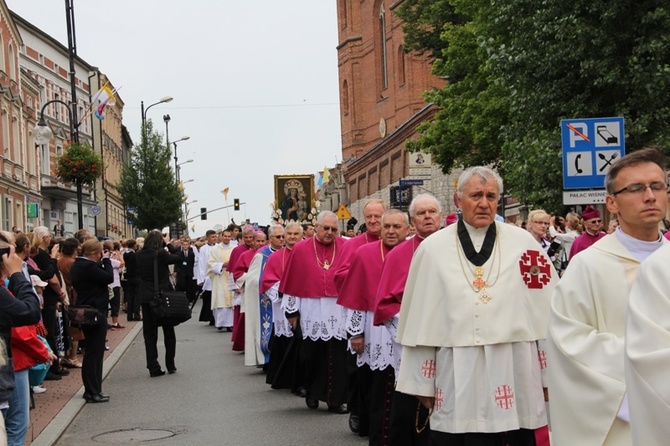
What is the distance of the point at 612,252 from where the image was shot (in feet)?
15.3

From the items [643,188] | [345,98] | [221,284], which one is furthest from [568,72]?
Result: [345,98]

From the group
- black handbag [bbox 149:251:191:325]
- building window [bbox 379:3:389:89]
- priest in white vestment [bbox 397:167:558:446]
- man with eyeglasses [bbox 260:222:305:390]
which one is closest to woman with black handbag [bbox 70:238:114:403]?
black handbag [bbox 149:251:191:325]

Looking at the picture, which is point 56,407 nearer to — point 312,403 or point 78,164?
point 312,403

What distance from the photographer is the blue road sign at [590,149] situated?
14.1 metres

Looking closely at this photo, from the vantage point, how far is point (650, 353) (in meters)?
3.19

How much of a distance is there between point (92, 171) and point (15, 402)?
23792 mm

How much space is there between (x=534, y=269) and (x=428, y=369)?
0.81 m

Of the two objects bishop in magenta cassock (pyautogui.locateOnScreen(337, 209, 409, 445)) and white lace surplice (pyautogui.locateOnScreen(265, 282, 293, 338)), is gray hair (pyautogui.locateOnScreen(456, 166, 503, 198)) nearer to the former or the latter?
bishop in magenta cassock (pyautogui.locateOnScreen(337, 209, 409, 445))

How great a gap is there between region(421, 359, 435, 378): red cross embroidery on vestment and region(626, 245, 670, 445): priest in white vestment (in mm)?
2932

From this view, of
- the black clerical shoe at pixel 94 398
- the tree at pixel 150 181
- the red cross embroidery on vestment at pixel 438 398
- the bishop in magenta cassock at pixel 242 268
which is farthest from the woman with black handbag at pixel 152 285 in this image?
the tree at pixel 150 181

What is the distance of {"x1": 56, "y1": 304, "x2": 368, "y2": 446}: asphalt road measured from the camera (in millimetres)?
10211

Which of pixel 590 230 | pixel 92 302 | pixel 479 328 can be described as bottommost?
pixel 92 302

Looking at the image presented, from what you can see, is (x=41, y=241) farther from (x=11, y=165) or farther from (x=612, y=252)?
(x=11, y=165)

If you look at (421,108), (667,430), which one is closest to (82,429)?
(667,430)
